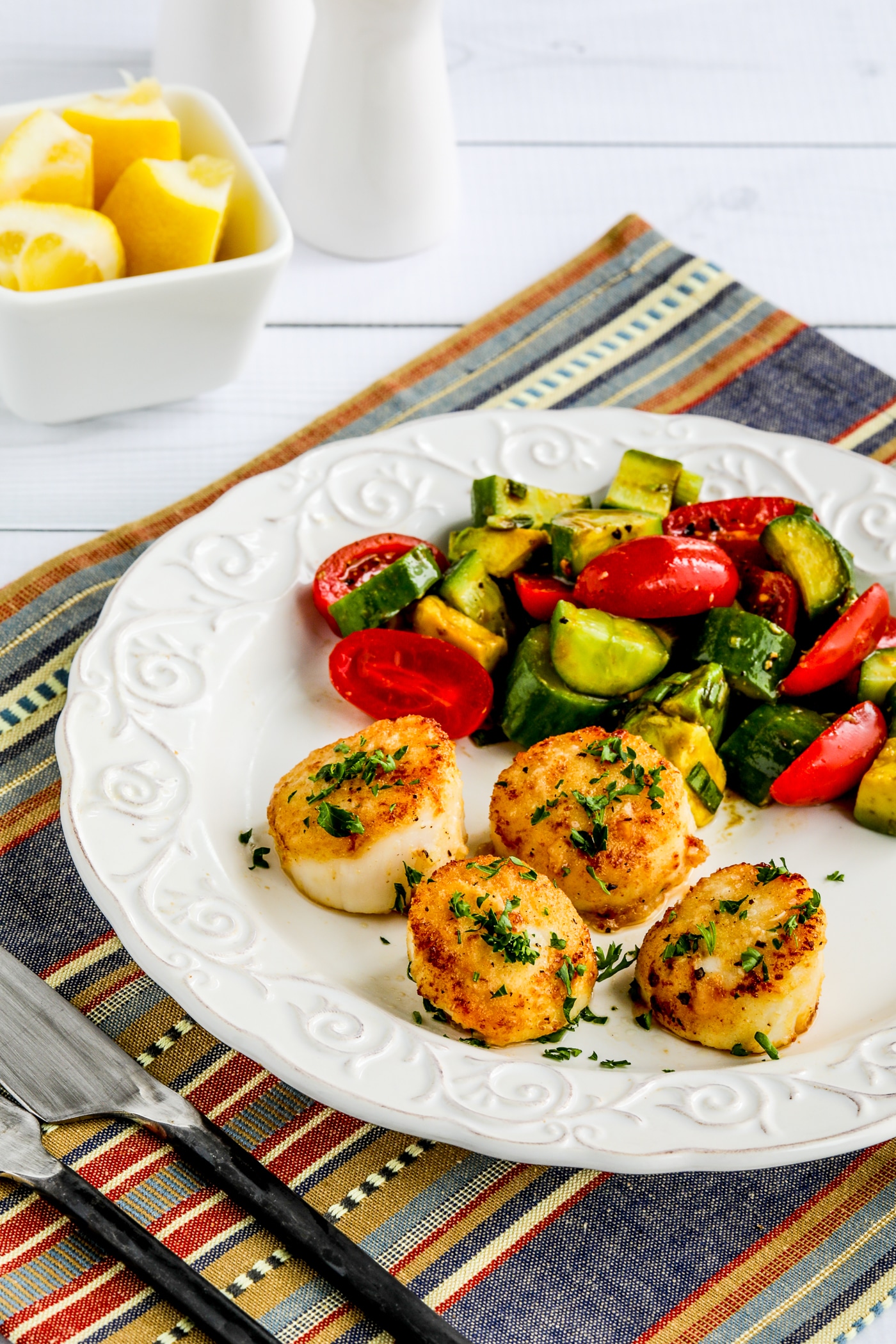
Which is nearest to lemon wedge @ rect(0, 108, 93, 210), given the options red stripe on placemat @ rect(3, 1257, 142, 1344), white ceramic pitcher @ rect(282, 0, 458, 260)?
white ceramic pitcher @ rect(282, 0, 458, 260)

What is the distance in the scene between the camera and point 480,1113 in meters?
2.27

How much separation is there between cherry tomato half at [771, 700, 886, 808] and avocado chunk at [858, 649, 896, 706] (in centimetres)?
8

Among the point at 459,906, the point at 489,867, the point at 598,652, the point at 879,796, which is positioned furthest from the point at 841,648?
the point at 459,906

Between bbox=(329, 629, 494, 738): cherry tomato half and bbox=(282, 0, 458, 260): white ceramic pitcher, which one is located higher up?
bbox=(282, 0, 458, 260): white ceramic pitcher

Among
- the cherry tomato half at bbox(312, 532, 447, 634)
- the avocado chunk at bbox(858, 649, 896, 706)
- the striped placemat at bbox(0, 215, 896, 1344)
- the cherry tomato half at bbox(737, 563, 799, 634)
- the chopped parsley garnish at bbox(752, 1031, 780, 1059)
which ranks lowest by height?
the striped placemat at bbox(0, 215, 896, 1344)

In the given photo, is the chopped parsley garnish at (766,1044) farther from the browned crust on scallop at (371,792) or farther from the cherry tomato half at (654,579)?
the cherry tomato half at (654,579)

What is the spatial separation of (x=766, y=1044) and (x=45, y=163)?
287 cm

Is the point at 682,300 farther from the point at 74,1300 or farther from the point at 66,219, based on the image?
the point at 74,1300

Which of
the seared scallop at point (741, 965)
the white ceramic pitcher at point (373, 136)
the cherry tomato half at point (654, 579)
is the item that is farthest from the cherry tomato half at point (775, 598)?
the white ceramic pitcher at point (373, 136)

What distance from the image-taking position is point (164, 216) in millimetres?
3752

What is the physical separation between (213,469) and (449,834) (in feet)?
5.55

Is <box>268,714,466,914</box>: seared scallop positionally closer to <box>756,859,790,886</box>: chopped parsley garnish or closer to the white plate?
the white plate

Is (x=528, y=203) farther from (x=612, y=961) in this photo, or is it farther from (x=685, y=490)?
(x=612, y=961)

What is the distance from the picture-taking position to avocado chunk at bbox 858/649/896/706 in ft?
10.4
